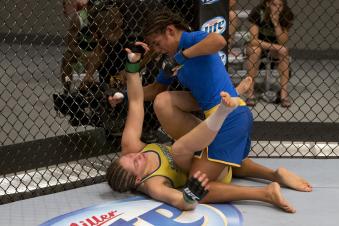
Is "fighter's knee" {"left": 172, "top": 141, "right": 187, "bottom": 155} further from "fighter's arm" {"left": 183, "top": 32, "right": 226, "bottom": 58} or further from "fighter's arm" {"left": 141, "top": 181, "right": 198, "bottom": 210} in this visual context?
"fighter's arm" {"left": 183, "top": 32, "right": 226, "bottom": 58}

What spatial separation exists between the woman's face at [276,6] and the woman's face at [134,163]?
208cm

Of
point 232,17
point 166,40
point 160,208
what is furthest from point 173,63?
point 232,17

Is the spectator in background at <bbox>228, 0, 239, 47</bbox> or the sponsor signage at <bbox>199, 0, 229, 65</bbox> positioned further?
the spectator in background at <bbox>228, 0, 239, 47</bbox>

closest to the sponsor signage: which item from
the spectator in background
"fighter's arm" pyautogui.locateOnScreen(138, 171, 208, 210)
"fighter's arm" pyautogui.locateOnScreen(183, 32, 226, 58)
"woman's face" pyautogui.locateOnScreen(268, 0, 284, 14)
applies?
"fighter's arm" pyautogui.locateOnScreen(183, 32, 226, 58)

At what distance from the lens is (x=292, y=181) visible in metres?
2.16

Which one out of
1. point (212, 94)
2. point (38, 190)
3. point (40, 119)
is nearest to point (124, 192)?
point (38, 190)

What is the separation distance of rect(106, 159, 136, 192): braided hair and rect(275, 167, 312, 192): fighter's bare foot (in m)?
0.59

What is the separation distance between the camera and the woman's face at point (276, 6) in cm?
376

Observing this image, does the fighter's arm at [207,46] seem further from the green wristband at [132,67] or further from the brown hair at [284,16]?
the brown hair at [284,16]

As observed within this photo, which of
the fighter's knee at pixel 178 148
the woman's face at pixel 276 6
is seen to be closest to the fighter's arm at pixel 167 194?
the fighter's knee at pixel 178 148

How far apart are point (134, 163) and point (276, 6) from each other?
215 cm

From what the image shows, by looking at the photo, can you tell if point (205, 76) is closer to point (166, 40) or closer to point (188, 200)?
point (166, 40)

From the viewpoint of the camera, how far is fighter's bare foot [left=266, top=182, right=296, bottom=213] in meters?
1.95

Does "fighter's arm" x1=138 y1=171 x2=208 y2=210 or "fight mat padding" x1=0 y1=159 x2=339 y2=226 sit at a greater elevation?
"fighter's arm" x1=138 y1=171 x2=208 y2=210
